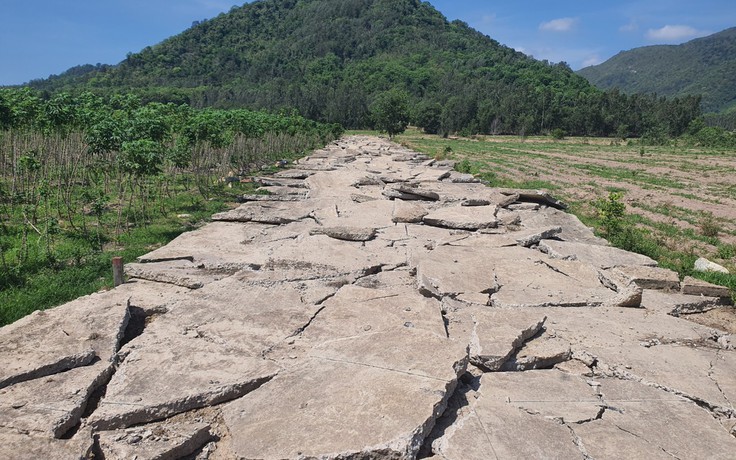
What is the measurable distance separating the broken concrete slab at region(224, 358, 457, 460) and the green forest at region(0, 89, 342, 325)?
136 inches

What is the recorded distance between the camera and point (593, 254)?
7262mm

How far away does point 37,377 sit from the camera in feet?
11.4

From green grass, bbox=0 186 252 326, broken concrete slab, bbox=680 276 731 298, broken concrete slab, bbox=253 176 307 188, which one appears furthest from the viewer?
broken concrete slab, bbox=253 176 307 188

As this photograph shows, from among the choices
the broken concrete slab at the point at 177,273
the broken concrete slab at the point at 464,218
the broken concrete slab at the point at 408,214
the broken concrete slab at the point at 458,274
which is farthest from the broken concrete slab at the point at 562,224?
the broken concrete slab at the point at 177,273

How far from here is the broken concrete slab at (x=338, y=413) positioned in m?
2.71

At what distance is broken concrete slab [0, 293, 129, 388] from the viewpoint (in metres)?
3.51

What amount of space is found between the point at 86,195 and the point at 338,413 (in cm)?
950

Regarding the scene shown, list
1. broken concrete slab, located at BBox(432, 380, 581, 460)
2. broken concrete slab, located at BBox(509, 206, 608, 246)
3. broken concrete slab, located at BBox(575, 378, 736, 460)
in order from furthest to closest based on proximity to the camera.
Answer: broken concrete slab, located at BBox(509, 206, 608, 246)
broken concrete slab, located at BBox(575, 378, 736, 460)
broken concrete slab, located at BBox(432, 380, 581, 460)

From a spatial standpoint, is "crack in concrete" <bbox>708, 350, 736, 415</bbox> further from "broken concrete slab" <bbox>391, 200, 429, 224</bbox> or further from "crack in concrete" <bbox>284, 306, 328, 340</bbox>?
"broken concrete slab" <bbox>391, 200, 429, 224</bbox>

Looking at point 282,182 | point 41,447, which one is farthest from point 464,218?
point 282,182

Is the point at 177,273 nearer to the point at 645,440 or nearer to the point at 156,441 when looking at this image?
the point at 156,441

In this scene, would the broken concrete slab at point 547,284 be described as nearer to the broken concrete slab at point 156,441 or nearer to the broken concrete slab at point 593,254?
the broken concrete slab at point 593,254

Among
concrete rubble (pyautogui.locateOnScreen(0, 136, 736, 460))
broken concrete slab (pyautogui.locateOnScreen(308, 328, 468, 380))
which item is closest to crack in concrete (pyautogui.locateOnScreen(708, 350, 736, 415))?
concrete rubble (pyautogui.locateOnScreen(0, 136, 736, 460))

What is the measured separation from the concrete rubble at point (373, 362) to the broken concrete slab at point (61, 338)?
0.02m
